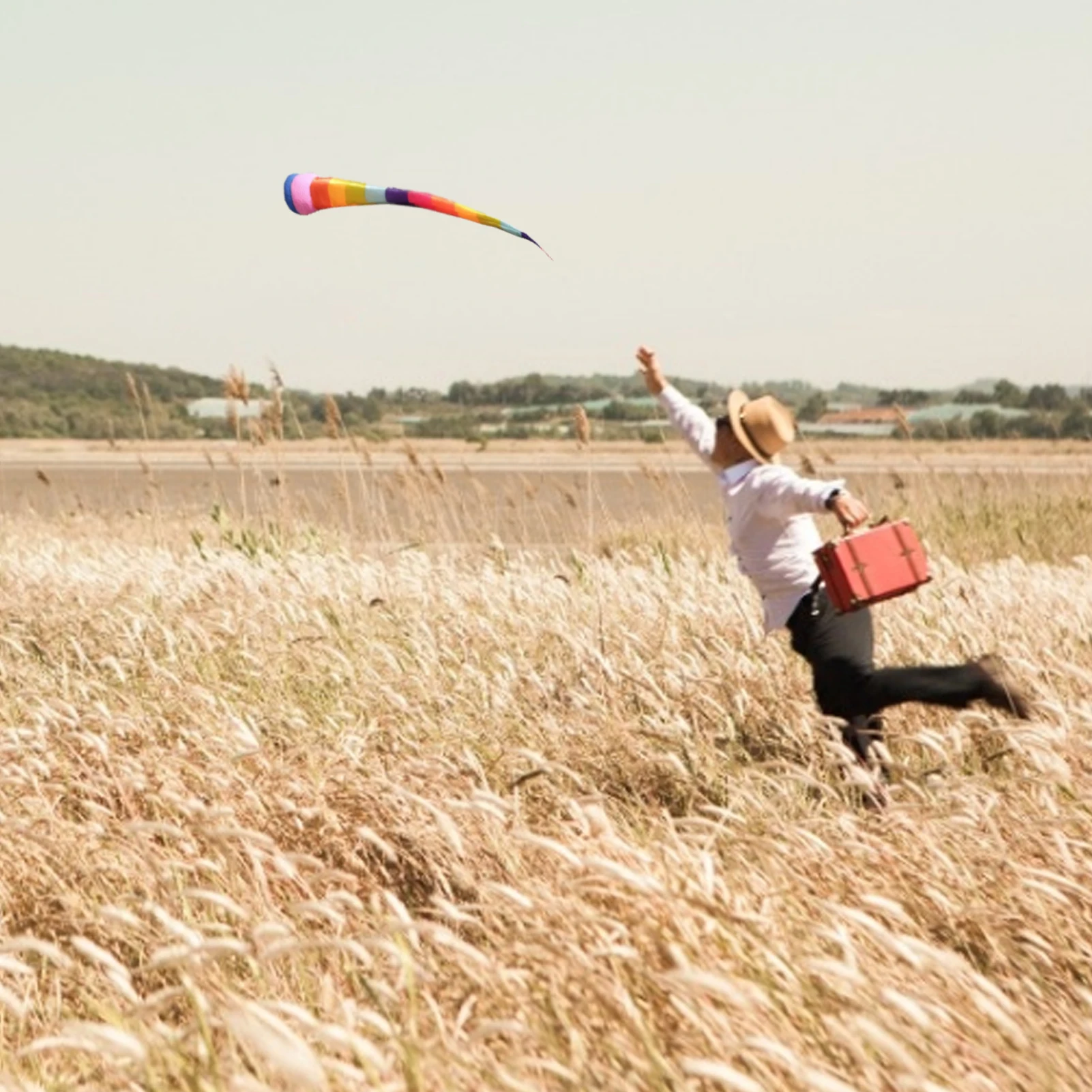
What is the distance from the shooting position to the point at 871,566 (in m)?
4.93

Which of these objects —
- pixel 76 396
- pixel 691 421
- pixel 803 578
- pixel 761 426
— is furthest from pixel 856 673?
pixel 76 396

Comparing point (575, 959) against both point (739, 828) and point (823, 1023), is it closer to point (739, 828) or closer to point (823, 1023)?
point (823, 1023)

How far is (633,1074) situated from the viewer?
2.23m

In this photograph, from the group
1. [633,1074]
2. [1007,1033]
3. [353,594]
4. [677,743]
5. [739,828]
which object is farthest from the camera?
[353,594]

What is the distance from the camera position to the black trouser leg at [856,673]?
16.3 feet

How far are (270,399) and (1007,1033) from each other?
891 cm

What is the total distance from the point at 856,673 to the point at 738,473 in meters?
0.75

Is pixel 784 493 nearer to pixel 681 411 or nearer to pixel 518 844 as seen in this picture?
A: pixel 681 411

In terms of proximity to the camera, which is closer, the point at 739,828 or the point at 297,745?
the point at 739,828

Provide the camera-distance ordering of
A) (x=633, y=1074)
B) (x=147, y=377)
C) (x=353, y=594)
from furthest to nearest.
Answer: (x=147, y=377)
(x=353, y=594)
(x=633, y=1074)

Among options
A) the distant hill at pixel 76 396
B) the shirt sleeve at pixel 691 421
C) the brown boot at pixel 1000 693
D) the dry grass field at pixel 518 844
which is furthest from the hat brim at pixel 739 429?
the distant hill at pixel 76 396

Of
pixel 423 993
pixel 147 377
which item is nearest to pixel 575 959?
pixel 423 993

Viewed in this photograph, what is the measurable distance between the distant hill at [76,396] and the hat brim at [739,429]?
6385 cm

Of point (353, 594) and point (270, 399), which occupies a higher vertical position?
point (270, 399)
